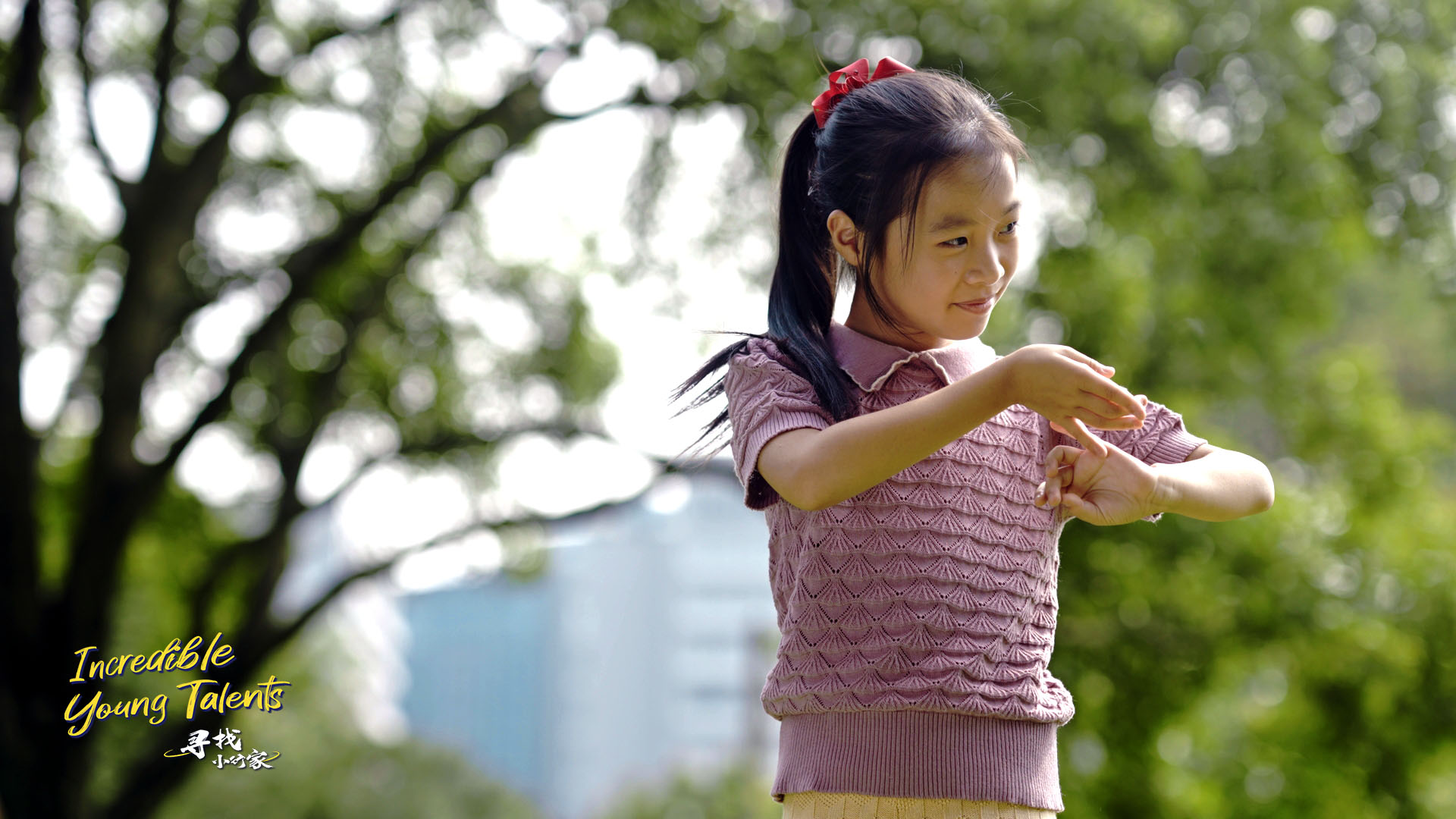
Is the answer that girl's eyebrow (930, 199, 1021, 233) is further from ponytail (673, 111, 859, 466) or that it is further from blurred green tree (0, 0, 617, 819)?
blurred green tree (0, 0, 617, 819)

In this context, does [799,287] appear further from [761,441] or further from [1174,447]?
[1174,447]

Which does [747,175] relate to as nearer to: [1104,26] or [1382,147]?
[1104,26]

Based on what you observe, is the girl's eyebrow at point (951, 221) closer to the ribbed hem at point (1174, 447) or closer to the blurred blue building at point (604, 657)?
the ribbed hem at point (1174, 447)

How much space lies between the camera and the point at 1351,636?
5.58 metres

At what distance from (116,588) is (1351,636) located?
5.46 m

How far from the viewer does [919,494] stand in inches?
47.5

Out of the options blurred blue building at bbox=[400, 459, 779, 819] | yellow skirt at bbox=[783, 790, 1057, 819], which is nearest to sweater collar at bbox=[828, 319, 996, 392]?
yellow skirt at bbox=[783, 790, 1057, 819]

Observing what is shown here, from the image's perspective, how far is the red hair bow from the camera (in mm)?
1379

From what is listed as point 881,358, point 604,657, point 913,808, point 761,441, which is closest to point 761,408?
point 761,441

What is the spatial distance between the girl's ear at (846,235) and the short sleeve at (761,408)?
12 centimetres

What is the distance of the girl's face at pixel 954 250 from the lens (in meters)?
1.22

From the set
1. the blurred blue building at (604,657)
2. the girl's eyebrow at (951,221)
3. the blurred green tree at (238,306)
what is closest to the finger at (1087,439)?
the girl's eyebrow at (951,221)

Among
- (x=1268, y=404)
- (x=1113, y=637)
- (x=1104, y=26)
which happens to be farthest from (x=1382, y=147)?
(x=1113, y=637)

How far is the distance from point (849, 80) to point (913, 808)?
0.74 meters
